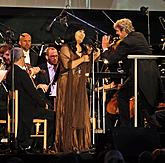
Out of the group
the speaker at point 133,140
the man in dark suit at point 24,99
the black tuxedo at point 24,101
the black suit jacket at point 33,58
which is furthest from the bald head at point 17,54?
the speaker at point 133,140

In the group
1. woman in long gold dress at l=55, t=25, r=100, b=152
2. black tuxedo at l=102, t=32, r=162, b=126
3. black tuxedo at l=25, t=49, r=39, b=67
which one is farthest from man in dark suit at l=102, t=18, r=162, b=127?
black tuxedo at l=25, t=49, r=39, b=67

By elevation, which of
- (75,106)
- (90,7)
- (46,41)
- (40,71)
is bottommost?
(75,106)

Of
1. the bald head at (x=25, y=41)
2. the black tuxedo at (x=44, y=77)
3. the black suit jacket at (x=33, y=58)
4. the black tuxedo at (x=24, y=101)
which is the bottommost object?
the black tuxedo at (x=24, y=101)

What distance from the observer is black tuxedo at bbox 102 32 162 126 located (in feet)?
21.2

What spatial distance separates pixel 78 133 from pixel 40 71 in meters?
2.04

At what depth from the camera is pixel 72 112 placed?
661 centimetres

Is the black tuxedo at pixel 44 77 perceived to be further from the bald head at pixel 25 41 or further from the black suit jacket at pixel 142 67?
the black suit jacket at pixel 142 67

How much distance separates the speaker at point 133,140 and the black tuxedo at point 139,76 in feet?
4.60

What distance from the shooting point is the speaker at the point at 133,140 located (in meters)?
4.96

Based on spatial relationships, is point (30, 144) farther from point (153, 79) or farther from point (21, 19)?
point (21, 19)

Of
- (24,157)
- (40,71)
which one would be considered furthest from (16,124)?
(40,71)

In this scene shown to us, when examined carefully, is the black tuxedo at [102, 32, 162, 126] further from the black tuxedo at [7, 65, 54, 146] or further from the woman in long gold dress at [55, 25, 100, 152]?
the black tuxedo at [7, 65, 54, 146]

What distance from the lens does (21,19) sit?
29.0 ft

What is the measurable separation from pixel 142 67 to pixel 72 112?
41.5 inches
